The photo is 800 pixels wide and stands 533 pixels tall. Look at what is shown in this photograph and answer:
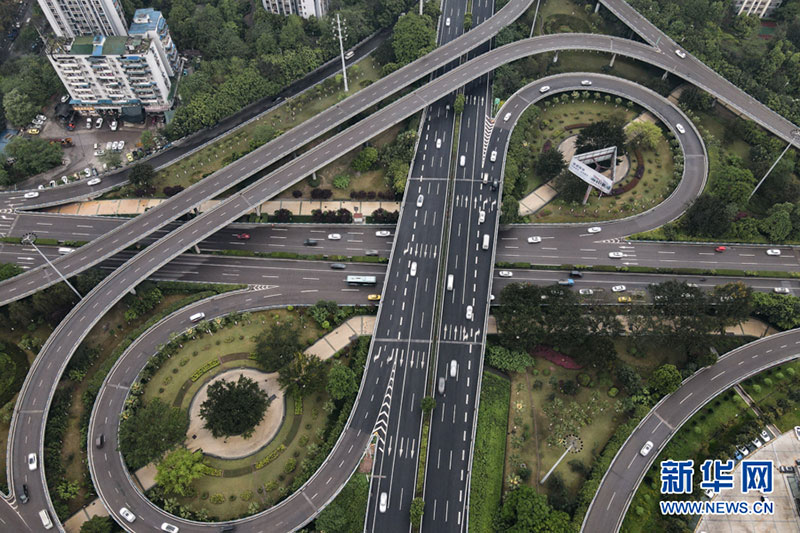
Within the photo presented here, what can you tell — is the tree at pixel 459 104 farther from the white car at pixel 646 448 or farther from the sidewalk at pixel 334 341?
the white car at pixel 646 448

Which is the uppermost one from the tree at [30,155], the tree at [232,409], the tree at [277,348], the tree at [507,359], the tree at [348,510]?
the tree at [30,155]

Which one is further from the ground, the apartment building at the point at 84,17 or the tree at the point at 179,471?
the apartment building at the point at 84,17

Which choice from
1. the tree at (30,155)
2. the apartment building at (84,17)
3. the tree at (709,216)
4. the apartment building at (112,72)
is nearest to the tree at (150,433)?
the tree at (30,155)

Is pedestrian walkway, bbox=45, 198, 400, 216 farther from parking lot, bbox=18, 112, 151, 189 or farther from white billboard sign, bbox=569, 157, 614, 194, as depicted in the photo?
white billboard sign, bbox=569, 157, 614, 194

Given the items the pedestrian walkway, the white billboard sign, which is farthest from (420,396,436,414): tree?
the white billboard sign

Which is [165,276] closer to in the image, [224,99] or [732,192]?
[224,99]

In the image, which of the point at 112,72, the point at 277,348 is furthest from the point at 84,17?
the point at 277,348
